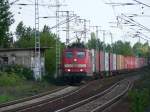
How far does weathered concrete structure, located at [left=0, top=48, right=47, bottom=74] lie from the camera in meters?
52.2

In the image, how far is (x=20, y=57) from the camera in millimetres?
54094

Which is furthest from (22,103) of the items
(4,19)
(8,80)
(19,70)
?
(19,70)

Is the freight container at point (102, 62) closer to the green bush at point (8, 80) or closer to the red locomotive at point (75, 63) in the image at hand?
the red locomotive at point (75, 63)

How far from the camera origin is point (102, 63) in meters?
58.6

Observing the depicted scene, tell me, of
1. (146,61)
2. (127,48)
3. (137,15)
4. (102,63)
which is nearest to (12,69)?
(102,63)

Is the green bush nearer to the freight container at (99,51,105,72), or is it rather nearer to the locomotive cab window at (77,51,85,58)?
the locomotive cab window at (77,51,85,58)

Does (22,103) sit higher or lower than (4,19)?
lower

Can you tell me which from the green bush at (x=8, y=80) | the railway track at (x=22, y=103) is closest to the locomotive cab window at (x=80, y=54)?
the green bush at (x=8, y=80)

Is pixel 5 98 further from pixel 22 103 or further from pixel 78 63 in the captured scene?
pixel 78 63

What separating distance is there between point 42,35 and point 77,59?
2063 centimetres

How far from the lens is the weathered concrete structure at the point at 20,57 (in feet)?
171

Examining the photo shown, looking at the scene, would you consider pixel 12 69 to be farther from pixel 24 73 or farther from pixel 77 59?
pixel 77 59

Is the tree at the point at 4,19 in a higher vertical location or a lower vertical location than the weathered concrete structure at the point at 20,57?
higher

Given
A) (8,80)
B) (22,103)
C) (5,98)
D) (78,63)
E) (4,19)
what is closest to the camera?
(22,103)
